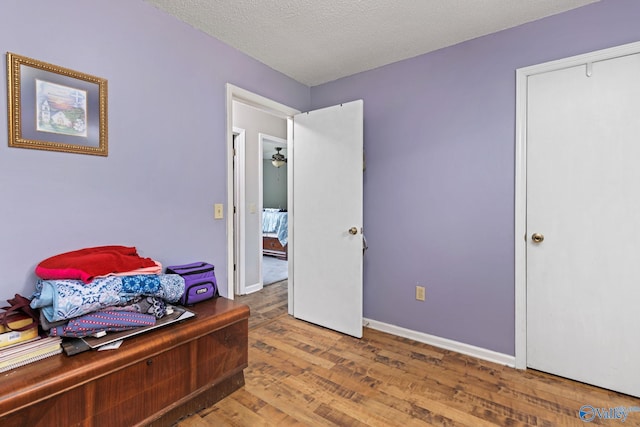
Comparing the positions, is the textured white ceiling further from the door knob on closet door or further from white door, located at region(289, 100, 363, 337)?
the door knob on closet door

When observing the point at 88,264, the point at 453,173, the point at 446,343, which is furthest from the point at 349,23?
the point at 446,343

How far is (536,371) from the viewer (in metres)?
2.09

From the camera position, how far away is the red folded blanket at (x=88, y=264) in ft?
4.51

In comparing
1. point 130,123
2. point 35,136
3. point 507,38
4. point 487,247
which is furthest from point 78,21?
point 487,247

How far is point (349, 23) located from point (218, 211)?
162 cm

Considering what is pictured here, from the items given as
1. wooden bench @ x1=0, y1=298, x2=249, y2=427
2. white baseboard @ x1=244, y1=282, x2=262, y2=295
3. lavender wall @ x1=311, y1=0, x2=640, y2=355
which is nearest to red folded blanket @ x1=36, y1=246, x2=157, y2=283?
wooden bench @ x1=0, y1=298, x2=249, y2=427

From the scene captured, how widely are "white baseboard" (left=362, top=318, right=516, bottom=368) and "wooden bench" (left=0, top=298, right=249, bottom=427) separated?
1.37m

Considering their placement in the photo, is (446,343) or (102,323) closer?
(102,323)

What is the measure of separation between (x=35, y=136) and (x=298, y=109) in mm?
2096

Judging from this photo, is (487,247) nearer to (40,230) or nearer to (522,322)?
(522,322)

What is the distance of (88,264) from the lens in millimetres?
1436

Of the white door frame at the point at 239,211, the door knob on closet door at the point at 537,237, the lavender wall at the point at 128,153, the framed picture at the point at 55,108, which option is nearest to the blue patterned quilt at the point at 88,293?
the lavender wall at the point at 128,153

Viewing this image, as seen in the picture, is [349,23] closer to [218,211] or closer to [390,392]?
[218,211]

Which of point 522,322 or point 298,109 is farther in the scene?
point 298,109
